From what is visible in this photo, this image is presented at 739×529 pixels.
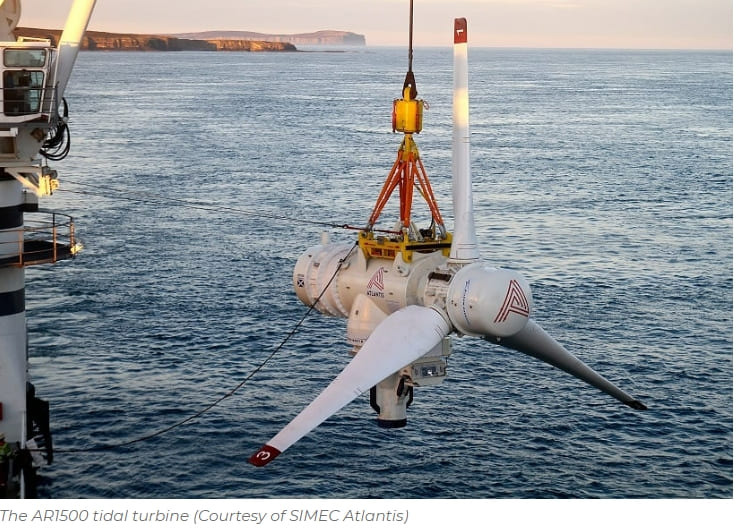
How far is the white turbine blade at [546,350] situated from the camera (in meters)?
45.7

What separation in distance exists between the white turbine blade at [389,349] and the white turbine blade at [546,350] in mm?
2808

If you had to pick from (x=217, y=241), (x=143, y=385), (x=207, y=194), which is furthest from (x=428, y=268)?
(x=207, y=194)

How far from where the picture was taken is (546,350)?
47.0m

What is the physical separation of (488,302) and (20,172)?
19165 millimetres

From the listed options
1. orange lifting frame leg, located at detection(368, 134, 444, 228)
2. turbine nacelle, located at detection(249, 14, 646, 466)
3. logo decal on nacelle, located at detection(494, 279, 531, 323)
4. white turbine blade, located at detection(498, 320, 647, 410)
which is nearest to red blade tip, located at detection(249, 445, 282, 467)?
turbine nacelle, located at detection(249, 14, 646, 466)

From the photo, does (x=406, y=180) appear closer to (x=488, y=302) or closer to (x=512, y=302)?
(x=488, y=302)

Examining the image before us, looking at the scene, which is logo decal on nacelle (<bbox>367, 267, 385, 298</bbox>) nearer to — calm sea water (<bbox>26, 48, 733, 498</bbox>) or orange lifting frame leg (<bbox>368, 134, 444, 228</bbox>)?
orange lifting frame leg (<bbox>368, 134, 444, 228</bbox>)

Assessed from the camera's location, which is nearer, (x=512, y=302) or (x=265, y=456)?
(x=265, y=456)

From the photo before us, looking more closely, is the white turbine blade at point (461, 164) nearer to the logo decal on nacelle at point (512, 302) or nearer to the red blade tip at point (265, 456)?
the logo decal on nacelle at point (512, 302)

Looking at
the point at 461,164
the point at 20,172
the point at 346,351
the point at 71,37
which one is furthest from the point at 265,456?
the point at 346,351

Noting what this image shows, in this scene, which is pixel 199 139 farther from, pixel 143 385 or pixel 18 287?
pixel 18 287

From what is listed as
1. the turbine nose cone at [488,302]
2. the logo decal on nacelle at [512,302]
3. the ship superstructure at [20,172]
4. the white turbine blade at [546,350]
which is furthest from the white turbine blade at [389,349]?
the ship superstructure at [20,172]

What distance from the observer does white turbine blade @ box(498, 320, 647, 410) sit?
45.7 m

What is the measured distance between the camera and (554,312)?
85062 mm
